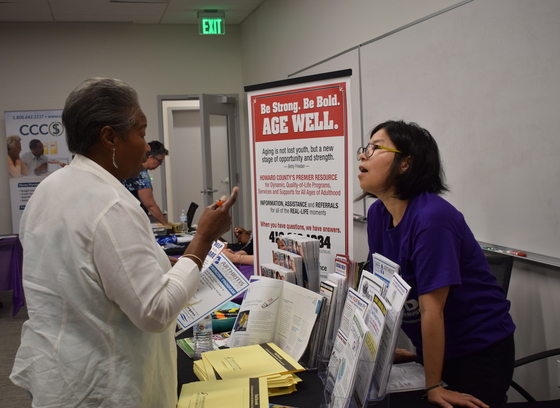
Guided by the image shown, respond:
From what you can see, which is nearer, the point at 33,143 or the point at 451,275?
the point at 451,275

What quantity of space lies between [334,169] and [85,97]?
1245 millimetres

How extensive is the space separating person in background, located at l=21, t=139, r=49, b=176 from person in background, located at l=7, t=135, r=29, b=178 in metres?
0.06

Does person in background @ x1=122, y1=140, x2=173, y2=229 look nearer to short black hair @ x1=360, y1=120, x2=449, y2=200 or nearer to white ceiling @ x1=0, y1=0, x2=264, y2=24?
white ceiling @ x1=0, y1=0, x2=264, y2=24

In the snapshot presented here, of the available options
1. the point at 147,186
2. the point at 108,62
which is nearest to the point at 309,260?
the point at 147,186

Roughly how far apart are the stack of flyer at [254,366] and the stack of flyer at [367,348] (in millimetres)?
157

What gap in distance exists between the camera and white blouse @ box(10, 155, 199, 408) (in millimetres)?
1011

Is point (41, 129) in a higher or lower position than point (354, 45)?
lower

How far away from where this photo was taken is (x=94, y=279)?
1036 mm

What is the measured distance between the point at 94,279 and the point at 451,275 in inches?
36.6

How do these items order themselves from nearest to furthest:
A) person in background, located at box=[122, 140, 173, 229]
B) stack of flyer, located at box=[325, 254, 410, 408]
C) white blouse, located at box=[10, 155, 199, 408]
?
white blouse, located at box=[10, 155, 199, 408], stack of flyer, located at box=[325, 254, 410, 408], person in background, located at box=[122, 140, 173, 229]

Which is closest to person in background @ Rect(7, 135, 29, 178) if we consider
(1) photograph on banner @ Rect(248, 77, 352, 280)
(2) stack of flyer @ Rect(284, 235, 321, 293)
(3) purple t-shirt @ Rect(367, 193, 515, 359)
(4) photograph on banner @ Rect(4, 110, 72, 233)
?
(4) photograph on banner @ Rect(4, 110, 72, 233)

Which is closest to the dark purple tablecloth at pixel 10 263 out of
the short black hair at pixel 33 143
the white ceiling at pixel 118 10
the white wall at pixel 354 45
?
the short black hair at pixel 33 143

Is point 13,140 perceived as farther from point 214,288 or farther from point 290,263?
point 290,263

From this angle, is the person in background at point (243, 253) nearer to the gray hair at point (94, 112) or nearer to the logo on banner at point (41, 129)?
the gray hair at point (94, 112)
